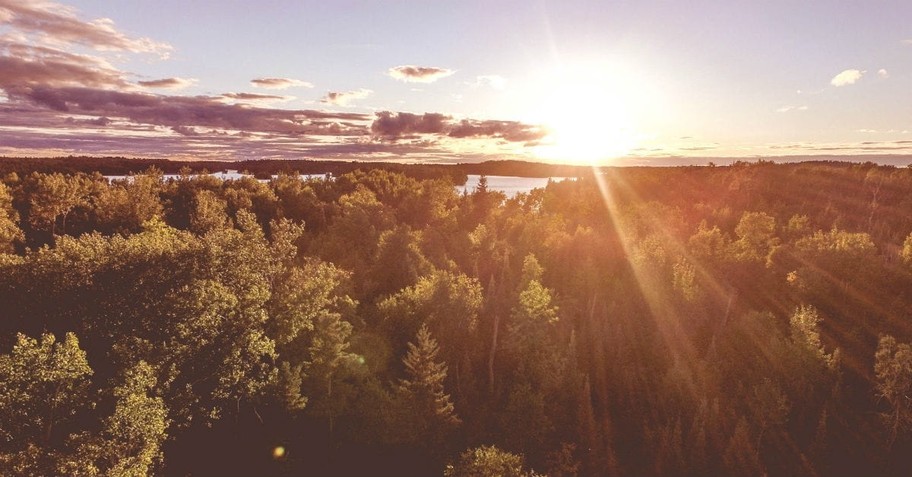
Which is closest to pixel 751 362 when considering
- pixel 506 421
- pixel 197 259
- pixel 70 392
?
pixel 506 421

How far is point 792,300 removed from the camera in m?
67.8

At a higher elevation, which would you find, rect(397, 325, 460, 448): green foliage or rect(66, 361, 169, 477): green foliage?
rect(66, 361, 169, 477): green foliage

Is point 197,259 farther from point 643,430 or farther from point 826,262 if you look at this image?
point 826,262

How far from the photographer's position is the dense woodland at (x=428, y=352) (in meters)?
31.5

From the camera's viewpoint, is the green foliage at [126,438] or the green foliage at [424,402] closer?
the green foliage at [126,438]

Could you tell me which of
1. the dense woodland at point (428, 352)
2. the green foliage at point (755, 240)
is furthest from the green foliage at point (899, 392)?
the green foliage at point (755, 240)

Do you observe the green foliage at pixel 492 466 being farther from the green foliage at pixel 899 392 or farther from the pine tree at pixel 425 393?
the green foliage at pixel 899 392

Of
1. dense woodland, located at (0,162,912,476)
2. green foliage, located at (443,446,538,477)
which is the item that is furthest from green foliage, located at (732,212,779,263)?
green foliage, located at (443,446,538,477)

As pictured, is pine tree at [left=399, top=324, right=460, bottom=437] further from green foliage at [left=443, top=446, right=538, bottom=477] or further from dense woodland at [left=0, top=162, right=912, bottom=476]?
green foliage at [left=443, top=446, right=538, bottom=477]

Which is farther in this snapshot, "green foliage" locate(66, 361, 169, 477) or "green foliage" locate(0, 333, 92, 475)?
"green foliage" locate(66, 361, 169, 477)

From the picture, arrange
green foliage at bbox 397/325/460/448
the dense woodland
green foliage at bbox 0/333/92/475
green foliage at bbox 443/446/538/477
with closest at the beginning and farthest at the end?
green foliage at bbox 0/333/92/475 < green foliage at bbox 443/446/538/477 < the dense woodland < green foliage at bbox 397/325/460/448

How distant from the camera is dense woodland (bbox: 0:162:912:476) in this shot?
31531 millimetres

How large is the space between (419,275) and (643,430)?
32726 mm

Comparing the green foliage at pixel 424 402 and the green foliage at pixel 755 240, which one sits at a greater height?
the green foliage at pixel 755 240
